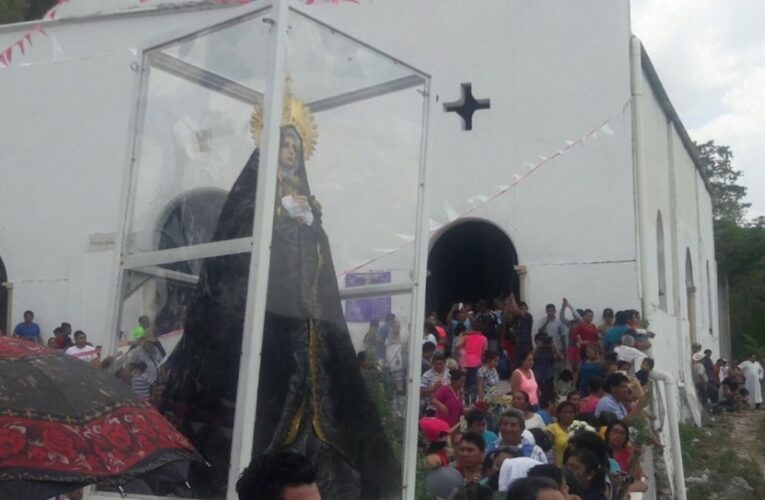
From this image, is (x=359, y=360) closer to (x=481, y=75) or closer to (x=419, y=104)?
(x=419, y=104)

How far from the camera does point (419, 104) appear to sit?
237 inches

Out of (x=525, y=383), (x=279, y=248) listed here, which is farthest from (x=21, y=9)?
(x=279, y=248)

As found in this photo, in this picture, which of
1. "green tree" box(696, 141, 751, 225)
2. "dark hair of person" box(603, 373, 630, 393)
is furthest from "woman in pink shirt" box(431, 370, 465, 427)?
"green tree" box(696, 141, 751, 225)

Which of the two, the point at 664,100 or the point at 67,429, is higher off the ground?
the point at 664,100

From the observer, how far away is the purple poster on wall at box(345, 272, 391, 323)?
5.70 metres

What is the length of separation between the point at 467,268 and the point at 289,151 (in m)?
13.1

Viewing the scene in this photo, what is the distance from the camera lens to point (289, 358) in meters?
5.25

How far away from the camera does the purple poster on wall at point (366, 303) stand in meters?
5.70

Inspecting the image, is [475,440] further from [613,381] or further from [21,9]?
[21,9]

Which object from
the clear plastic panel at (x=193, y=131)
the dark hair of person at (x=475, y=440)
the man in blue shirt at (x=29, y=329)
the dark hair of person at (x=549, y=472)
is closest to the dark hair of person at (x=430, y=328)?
the man in blue shirt at (x=29, y=329)

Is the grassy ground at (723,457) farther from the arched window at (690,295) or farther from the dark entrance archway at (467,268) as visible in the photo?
the dark entrance archway at (467,268)

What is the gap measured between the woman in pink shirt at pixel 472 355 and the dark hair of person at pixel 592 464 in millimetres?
5843

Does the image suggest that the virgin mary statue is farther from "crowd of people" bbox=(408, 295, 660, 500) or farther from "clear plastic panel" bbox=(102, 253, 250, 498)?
"crowd of people" bbox=(408, 295, 660, 500)

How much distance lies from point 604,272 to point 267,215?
10488mm
